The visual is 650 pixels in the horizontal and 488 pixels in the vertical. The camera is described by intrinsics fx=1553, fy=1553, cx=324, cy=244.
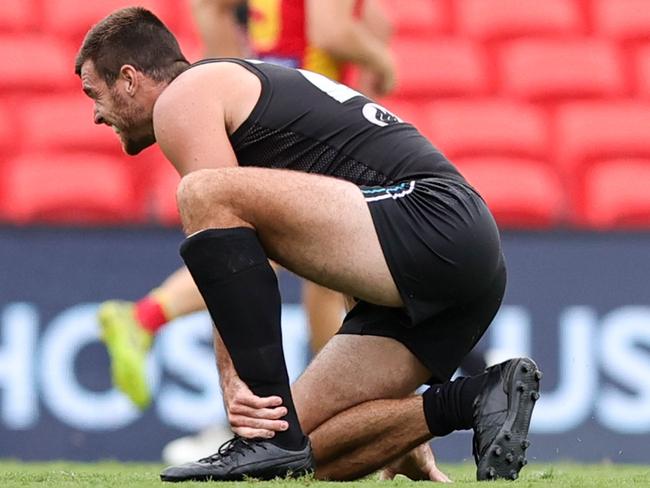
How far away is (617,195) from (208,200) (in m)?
3.47

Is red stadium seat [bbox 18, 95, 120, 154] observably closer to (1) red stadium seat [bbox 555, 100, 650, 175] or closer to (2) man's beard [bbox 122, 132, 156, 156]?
(1) red stadium seat [bbox 555, 100, 650, 175]

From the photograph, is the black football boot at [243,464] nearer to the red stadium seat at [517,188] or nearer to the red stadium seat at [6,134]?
the red stadium seat at [517,188]

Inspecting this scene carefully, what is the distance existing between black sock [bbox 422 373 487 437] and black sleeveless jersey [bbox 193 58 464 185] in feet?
1.51

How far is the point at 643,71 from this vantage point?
292 inches

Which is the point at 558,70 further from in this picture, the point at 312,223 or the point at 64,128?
the point at 312,223

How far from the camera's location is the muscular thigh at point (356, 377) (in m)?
3.47

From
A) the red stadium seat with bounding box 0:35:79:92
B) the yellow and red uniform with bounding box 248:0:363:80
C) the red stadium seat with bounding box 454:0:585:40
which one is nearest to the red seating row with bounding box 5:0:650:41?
the red stadium seat with bounding box 454:0:585:40

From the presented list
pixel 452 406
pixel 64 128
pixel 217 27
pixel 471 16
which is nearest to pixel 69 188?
pixel 64 128

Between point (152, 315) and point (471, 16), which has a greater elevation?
point (471, 16)

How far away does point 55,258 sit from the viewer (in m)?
5.33

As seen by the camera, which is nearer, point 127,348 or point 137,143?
point 137,143

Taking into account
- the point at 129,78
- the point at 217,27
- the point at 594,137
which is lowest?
the point at 594,137

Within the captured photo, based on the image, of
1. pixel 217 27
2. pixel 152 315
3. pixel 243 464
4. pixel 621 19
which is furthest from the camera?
pixel 621 19

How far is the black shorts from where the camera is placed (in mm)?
3260
